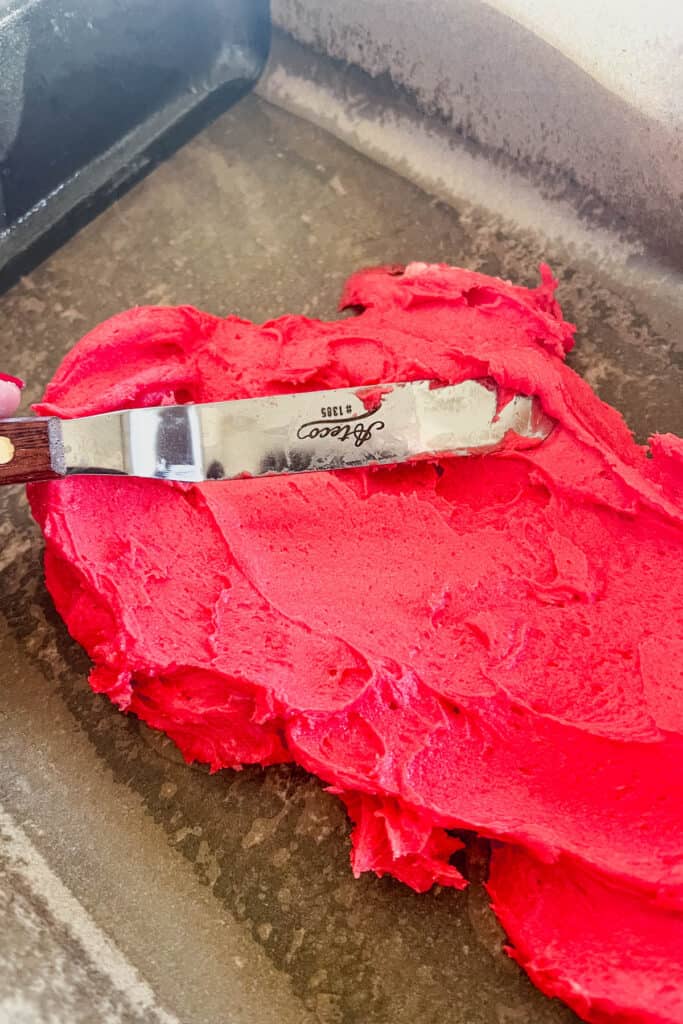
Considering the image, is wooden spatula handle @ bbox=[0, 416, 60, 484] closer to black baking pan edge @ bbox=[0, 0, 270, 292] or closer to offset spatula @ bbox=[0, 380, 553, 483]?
offset spatula @ bbox=[0, 380, 553, 483]

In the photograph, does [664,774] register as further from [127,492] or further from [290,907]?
[127,492]

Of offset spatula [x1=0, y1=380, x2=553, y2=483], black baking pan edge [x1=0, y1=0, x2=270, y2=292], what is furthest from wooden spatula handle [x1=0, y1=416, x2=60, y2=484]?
black baking pan edge [x1=0, y1=0, x2=270, y2=292]

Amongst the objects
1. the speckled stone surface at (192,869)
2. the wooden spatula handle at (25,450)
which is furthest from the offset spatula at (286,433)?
the speckled stone surface at (192,869)

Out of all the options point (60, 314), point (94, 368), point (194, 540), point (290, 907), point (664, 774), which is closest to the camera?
point (664, 774)

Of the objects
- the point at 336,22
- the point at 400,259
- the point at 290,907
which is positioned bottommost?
the point at 290,907

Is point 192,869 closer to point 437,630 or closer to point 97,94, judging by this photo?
point 437,630

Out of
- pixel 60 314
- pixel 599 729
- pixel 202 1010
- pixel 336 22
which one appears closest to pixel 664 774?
pixel 599 729

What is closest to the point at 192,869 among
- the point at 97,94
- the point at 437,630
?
the point at 437,630
